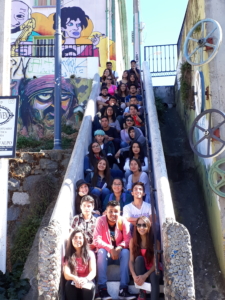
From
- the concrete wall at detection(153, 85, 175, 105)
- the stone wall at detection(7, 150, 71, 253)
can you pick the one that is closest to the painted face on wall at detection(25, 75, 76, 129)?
the concrete wall at detection(153, 85, 175, 105)

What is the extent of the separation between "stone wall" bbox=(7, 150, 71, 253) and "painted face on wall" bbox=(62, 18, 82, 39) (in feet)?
30.8

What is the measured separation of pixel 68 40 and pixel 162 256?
13267 mm

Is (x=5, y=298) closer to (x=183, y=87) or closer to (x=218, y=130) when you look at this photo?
(x=218, y=130)

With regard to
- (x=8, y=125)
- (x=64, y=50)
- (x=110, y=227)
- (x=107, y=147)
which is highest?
(x=64, y=50)

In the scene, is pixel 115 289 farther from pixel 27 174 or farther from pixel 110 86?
pixel 110 86

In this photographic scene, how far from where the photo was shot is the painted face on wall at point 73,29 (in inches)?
654

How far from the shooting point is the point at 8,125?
19.7ft

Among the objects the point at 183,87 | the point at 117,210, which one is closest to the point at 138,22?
the point at 183,87

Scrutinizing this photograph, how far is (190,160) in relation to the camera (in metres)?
8.51

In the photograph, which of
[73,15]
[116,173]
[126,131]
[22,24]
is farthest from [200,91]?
[22,24]

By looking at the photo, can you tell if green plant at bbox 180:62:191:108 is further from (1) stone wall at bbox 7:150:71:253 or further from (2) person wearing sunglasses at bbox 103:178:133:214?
(2) person wearing sunglasses at bbox 103:178:133:214

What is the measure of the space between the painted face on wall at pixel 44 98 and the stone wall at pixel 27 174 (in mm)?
4267

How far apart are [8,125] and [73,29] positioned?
37.9 ft

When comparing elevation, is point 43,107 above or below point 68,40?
below
